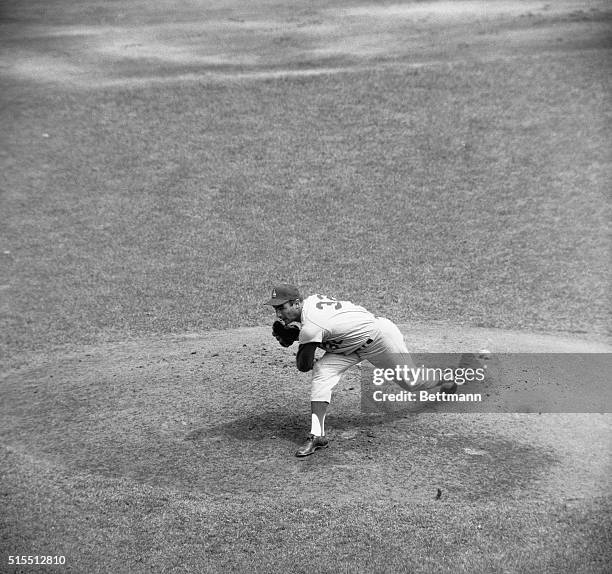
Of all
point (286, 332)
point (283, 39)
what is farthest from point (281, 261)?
point (283, 39)

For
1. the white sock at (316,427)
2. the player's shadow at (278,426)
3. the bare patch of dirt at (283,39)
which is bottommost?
the player's shadow at (278,426)

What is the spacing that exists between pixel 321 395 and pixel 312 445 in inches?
20.7

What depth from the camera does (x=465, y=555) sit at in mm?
6980

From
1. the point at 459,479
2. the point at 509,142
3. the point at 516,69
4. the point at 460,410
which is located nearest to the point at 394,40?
the point at 516,69

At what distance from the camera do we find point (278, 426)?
939 centimetres

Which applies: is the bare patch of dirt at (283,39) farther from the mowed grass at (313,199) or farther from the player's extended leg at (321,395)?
the player's extended leg at (321,395)

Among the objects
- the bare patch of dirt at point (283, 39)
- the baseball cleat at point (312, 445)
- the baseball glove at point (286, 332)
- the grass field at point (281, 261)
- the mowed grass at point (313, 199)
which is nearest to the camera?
the grass field at point (281, 261)

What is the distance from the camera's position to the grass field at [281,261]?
761 centimetres

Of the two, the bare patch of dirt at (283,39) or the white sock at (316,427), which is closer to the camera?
the white sock at (316,427)

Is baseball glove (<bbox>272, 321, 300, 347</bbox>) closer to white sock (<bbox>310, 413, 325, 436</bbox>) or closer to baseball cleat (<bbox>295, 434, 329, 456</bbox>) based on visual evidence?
white sock (<bbox>310, 413, 325, 436</bbox>)

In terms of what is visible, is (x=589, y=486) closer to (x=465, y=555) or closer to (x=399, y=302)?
(x=465, y=555)

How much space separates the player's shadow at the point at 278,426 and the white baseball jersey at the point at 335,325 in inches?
Answer: 33.7

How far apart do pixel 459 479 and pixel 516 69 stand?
16.2 metres

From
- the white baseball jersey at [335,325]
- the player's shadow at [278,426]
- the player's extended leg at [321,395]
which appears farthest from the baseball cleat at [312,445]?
the white baseball jersey at [335,325]
